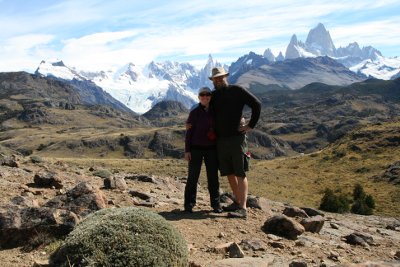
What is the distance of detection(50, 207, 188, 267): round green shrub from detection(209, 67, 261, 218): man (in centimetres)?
487

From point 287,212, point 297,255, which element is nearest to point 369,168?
point 287,212

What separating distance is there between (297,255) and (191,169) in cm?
453

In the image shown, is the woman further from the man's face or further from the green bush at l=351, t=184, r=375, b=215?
the green bush at l=351, t=184, r=375, b=215

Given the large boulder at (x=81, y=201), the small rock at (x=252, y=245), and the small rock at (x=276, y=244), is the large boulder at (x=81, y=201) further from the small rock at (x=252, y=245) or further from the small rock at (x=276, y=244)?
the small rock at (x=276, y=244)

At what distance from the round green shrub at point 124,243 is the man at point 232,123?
16.0ft

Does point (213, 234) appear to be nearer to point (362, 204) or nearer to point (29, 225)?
point (29, 225)

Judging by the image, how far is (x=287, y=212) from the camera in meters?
18.1

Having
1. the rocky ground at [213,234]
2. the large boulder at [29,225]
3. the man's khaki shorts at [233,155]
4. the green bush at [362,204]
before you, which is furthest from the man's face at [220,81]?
the green bush at [362,204]

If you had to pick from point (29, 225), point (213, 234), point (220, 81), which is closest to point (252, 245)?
point (213, 234)

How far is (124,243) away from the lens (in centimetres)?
864

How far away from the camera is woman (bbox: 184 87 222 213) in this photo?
14.1m

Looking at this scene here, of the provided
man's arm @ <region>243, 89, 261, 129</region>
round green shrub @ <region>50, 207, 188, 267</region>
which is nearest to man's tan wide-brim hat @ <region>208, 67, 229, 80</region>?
man's arm @ <region>243, 89, 261, 129</region>

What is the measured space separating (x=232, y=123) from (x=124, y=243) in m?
6.15

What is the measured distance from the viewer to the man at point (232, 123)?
44.7ft
